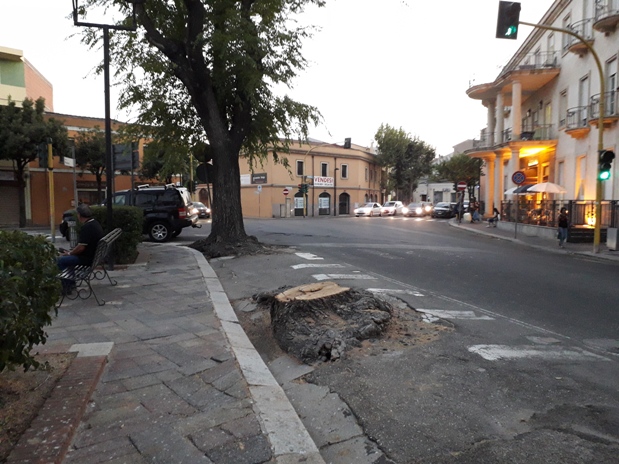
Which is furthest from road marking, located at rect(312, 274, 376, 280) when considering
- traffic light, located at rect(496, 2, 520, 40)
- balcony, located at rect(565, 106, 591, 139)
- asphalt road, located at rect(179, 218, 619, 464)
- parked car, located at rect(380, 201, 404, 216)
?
parked car, located at rect(380, 201, 404, 216)

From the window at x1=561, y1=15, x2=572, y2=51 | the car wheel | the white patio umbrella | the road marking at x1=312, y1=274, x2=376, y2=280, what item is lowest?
the road marking at x1=312, y1=274, x2=376, y2=280

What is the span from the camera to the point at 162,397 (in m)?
3.51

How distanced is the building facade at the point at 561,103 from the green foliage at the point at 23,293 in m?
17.0

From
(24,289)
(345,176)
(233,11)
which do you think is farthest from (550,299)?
(345,176)

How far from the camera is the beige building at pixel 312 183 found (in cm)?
4834

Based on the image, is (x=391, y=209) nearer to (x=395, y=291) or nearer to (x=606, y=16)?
(x=606, y=16)

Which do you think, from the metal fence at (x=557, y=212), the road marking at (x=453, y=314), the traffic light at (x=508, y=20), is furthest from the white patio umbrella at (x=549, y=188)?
the road marking at (x=453, y=314)

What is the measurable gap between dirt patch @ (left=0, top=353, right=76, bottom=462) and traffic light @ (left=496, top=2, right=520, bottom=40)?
12012mm

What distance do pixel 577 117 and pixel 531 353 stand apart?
2206cm

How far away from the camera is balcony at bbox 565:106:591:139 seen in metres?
21.0

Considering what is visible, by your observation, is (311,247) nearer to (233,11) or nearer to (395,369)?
(233,11)

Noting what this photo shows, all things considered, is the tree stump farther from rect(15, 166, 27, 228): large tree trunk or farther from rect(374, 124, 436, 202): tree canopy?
rect(374, 124, 436, 202): tree canopy

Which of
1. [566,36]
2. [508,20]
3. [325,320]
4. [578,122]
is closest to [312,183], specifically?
[566,36]

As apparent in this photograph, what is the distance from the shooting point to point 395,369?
4145 millimetres
